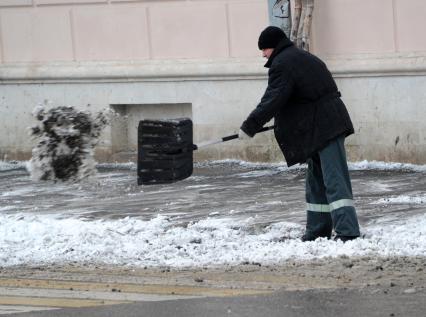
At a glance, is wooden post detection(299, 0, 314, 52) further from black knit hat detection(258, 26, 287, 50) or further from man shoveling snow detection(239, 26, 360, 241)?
man shoveling snow detection(239, 26, 360, 241)

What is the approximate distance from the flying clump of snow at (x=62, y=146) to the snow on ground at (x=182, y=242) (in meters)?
0.50

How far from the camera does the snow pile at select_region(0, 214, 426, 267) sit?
795 centimetres

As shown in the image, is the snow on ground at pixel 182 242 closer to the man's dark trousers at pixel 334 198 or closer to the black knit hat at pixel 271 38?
the man's dark trousers at pixel 334 198

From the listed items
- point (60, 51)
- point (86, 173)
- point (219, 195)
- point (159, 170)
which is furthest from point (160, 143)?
point (60, 51)

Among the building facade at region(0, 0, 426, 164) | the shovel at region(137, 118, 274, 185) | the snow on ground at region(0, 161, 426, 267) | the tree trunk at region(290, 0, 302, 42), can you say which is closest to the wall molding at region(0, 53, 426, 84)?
the building facade at region(0, 0, 426, 164)

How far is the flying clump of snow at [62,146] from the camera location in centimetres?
980

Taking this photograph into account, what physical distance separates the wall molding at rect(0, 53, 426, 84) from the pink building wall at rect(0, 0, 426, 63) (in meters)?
0.08

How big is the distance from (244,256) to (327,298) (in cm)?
122

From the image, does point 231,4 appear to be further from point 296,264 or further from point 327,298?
point 327,298

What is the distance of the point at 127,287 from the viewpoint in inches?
293

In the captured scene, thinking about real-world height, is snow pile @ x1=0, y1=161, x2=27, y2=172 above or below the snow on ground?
above

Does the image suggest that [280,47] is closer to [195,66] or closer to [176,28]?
[195,66]

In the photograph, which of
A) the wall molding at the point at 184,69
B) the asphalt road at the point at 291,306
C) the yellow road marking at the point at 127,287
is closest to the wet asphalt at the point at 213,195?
the wall molding at the point at 184,69

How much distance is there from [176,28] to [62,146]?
11.5 feet
